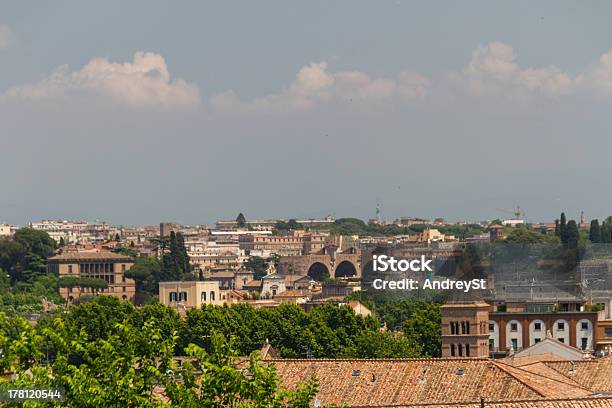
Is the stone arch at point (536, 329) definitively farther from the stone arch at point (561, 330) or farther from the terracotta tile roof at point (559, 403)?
the terracotta tile roof at point (559, 403)

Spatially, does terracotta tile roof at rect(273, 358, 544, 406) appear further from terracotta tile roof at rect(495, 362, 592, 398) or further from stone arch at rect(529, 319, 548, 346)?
stone arch at rect(529, 319, 548, 346)

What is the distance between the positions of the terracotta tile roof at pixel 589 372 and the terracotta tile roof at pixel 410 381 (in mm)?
3232

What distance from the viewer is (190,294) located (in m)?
179

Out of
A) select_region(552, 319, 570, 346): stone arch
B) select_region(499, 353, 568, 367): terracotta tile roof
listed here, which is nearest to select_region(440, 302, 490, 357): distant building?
select_region(499, 353, 568, 367): terracotta tile roof

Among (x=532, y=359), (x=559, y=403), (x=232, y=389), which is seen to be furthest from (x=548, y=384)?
(x=532, y=359)

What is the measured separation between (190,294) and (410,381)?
409 feet

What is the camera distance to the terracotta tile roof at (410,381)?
52.9 meters

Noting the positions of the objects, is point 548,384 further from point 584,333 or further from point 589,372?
point 584,333

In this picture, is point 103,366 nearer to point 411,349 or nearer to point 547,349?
point 547,349

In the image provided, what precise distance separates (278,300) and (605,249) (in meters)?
38.8

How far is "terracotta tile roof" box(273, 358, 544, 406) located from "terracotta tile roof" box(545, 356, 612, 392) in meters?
3.23

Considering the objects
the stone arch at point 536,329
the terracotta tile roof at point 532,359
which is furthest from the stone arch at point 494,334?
the terracotta tile roof at point 532,359

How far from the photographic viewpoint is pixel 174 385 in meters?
35.5

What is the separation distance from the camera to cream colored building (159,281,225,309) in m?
177
